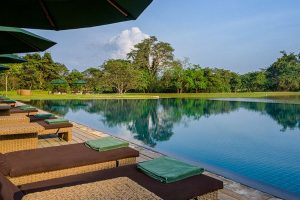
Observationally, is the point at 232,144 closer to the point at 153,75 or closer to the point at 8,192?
the point at 8,192

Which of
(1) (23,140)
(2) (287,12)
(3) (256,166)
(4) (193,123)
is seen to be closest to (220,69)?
(2) (287,12)

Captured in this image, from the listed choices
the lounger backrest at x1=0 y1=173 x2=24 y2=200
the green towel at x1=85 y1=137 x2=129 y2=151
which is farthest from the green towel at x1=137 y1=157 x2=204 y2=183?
the lounger backrest at x1=0 y1=173 x2=24 y2=200

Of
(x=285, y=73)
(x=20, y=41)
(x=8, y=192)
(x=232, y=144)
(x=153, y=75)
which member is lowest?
(x=232, y=144)

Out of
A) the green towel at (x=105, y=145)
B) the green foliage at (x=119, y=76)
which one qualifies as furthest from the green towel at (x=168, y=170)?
the green foliage at (x=119, y=76)

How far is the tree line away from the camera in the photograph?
109 ft

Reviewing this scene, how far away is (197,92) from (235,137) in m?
29.4

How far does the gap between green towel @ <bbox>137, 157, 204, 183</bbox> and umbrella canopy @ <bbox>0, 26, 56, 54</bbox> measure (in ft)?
A: 6.23

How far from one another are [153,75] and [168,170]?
3874 centimetres

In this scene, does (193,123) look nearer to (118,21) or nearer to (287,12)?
(118,21)

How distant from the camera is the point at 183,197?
201cm

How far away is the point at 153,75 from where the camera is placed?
4097 cm

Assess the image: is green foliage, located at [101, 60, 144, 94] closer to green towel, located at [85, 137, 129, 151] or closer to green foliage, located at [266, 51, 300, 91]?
green foliage, located at [266, 51, 300, 91]

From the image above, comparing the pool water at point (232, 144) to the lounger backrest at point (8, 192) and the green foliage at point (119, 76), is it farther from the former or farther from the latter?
the green foliage at point (119, 76)

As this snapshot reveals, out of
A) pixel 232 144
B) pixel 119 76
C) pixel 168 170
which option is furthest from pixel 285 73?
pixel 168 170
